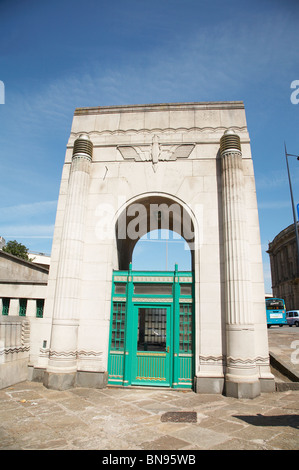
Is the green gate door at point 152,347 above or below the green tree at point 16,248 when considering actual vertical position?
below

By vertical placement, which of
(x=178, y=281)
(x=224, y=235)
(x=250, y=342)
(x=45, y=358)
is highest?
(x=224, y=235)

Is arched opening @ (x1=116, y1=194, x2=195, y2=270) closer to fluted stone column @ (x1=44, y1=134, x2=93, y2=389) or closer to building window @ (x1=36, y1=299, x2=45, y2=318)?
fluted stone column @ (x1=44, y1=134, x2=93, y2=389)

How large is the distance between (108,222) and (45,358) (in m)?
5.30

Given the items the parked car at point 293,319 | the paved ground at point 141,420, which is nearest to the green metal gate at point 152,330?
the paved ground at point 141,420

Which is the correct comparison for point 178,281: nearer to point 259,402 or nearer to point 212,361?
point 212,361

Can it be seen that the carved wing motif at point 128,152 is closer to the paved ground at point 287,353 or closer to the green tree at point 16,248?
the paved ground at point 287,353

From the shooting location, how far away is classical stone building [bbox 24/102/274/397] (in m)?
9.98

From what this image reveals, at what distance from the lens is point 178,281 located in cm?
1101

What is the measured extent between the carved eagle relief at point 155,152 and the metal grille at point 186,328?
216 inches

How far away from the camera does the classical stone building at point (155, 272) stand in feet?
32.8

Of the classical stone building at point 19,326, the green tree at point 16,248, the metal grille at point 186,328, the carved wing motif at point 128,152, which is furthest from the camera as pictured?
the green tree at point 16,248

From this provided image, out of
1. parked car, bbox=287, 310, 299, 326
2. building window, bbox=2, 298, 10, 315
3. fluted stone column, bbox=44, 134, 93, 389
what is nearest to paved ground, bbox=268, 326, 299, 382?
fluted stone column, bbox=44, 134, 93, 389

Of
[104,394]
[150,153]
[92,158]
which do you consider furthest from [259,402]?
[92,158]

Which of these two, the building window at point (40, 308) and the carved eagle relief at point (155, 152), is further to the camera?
the carved eagle relief at point (155, 152)
